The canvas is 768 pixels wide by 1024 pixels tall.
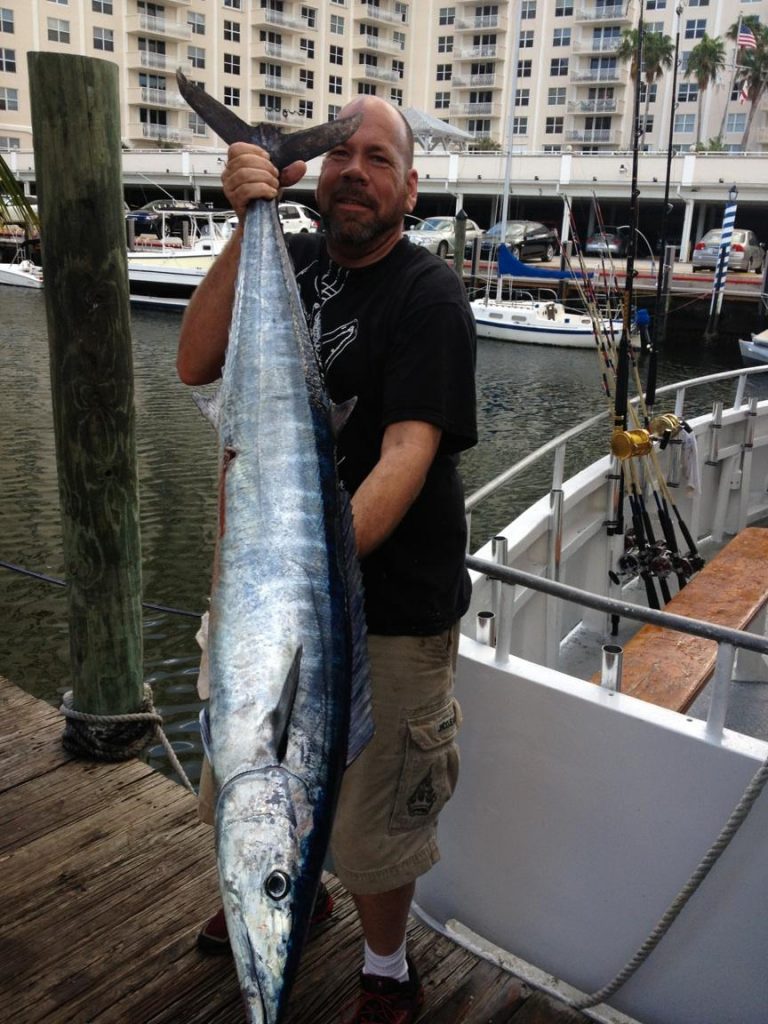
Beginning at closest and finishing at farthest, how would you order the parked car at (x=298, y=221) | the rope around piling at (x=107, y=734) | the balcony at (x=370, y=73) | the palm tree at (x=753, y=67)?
the rope around piling at (x=107, y=734)
the parked car at (x=298, y=221)
the palm tree at (x=753, y=67)
the balcony at (x=370, y=73)

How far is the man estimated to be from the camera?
1.65 metres

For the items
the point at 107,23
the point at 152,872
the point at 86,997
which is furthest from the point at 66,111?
the point at 107,23

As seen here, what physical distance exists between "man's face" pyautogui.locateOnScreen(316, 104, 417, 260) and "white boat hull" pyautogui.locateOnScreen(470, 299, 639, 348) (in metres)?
21.7

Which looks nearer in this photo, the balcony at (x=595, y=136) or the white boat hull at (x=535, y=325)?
the white boat hull at (x=535, y=325)

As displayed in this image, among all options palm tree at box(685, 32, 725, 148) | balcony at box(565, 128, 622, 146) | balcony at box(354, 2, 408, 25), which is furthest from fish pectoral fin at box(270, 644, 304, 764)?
balcony at box(354, 2, 408, 25)

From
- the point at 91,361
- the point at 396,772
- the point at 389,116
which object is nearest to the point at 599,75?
the point at 91,361

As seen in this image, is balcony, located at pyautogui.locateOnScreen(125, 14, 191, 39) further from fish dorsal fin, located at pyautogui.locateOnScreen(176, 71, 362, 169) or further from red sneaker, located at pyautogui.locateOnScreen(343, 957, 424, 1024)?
red sneaker, located at pyautogui.locateOnScreen(343, 957, 424, 1024)

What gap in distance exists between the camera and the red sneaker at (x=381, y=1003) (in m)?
1.95

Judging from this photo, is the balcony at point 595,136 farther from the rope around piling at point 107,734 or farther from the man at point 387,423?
the man at point 387,423

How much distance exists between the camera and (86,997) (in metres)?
2.11

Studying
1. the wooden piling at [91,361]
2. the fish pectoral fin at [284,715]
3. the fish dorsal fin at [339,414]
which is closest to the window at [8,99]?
the wooden piling at [91,361]

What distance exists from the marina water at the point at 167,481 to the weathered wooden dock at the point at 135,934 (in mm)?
723

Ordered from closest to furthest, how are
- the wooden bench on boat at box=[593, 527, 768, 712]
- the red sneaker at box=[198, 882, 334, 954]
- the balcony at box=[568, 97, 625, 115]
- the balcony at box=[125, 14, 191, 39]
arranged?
1. the red sneaker at box=[198, 882, 334, 954]
2. the wooden bench on boat at box=[593, 527, 768, 712]
3. the balcony at box=[125, 14, 191, 39]
4. the balcony at box=[568, 97, 625, 115]

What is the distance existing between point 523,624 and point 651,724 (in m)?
2.09
